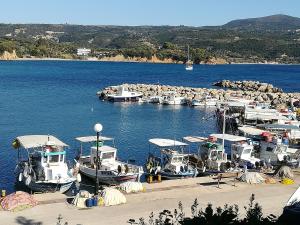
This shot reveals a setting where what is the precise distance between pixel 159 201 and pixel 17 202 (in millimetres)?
6727

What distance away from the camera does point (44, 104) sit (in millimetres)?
81625

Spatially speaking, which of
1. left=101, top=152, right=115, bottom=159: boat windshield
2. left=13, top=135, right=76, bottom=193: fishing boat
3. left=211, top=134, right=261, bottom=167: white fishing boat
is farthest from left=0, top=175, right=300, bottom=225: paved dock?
left=101, top=152, right=115, bottom=159: boat windshield

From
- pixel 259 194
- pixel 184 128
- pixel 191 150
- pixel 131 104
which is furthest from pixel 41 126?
pixel 259 194

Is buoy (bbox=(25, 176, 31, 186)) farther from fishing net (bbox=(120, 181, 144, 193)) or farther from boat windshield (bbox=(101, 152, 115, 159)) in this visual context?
fishing net (bbox=(120, 181, 144, 193))

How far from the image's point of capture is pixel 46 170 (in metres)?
31.1

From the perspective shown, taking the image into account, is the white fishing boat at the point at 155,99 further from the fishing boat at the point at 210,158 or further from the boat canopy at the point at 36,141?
the boat canopy at the point at 36,141

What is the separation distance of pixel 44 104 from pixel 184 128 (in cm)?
2855

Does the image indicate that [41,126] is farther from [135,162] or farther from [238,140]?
[238,140]

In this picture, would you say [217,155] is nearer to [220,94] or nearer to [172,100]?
[172,100]

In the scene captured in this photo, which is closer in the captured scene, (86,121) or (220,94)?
(86,121)

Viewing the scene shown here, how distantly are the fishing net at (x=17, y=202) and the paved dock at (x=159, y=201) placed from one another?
1.03ft

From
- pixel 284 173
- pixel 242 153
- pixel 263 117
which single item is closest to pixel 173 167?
pixel 242 153

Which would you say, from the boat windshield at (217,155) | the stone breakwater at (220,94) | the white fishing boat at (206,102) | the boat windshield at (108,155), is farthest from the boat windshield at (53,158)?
the white fishing boat at (206,102)

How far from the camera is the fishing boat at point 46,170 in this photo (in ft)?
100
